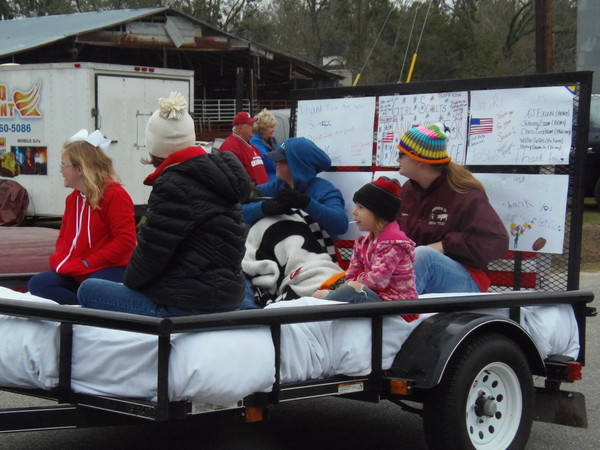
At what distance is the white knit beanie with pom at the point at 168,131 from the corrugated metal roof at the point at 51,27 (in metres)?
17.3

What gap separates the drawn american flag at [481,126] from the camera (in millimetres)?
5922

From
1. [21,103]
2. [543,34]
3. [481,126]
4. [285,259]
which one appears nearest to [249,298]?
[285,259]

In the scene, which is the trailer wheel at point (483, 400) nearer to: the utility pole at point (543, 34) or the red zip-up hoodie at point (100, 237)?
the red zip-up hoodie at point (100, 237)

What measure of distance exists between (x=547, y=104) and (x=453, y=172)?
70 centimetres

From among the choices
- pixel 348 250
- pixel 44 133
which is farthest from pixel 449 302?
pixel 44 133

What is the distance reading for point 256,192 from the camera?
246 inches

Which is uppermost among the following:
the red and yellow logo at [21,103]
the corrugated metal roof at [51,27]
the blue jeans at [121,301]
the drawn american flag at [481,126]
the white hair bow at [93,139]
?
the corrugated metal roof at [51,27]

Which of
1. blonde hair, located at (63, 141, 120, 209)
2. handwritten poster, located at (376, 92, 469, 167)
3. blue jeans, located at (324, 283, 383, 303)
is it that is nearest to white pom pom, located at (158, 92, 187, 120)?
blonde hair, located at (63, 141, 120, 209)

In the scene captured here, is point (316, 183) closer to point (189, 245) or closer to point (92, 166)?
point (92, 166)

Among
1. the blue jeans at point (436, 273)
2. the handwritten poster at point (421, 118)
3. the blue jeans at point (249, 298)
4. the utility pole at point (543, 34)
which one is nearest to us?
the blue jeans at point (249, 298)

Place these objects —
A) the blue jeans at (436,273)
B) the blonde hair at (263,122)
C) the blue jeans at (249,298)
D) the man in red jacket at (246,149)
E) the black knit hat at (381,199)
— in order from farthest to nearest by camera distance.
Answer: the blonde hair at (263,122), the man in red jacket at (246,149), the blue jeans at (436,273), the blue jeans at (249,298), the black knit hat at (381,199)

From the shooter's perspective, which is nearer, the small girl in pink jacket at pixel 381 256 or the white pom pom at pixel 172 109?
the white pom pom at pixel 172 109

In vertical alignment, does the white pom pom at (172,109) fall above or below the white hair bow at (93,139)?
above

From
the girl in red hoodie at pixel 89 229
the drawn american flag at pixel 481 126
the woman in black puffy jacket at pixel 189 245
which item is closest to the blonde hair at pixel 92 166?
the girl in red hoodie at pixel 89 229
